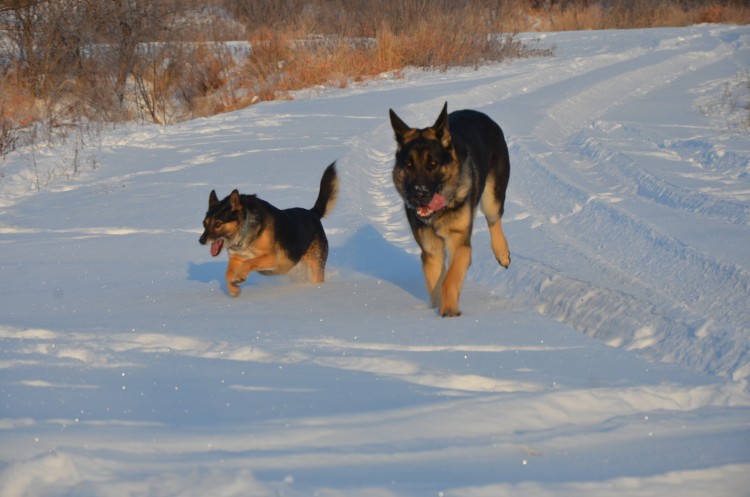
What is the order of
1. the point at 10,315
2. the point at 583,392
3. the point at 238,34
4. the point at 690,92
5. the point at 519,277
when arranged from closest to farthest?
the point at 583,392 → the point at 10,315 → the point at 519,277 → the point at 690,92 → the point at 238,34

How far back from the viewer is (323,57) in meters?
23.7

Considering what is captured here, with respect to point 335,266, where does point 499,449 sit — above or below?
above

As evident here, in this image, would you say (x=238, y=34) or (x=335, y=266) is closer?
(x=335, y=266)

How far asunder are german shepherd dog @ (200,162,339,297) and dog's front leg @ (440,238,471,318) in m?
1.54

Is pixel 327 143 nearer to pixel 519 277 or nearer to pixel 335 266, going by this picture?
pixel 335 266

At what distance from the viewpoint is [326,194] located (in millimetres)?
8250

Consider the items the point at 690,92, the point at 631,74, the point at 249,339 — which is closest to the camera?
the point at 249,339

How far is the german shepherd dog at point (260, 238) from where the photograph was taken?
7.08 metres

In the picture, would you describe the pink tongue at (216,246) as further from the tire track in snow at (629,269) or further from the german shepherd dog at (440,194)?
the tire track in snow at (629,269)

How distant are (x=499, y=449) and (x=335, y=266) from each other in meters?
5.03

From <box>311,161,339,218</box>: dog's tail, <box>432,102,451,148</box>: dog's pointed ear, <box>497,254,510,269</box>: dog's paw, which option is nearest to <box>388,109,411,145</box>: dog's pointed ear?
<box>432,102,451,148</box>: dog's pointed ear

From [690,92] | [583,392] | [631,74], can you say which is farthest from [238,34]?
[583,392]

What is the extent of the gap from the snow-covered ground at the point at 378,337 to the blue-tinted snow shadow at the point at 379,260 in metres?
0.03

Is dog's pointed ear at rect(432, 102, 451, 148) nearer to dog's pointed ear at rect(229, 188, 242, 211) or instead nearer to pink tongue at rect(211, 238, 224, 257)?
dog's pointed ear at rect(229, 188, 242, 211)
